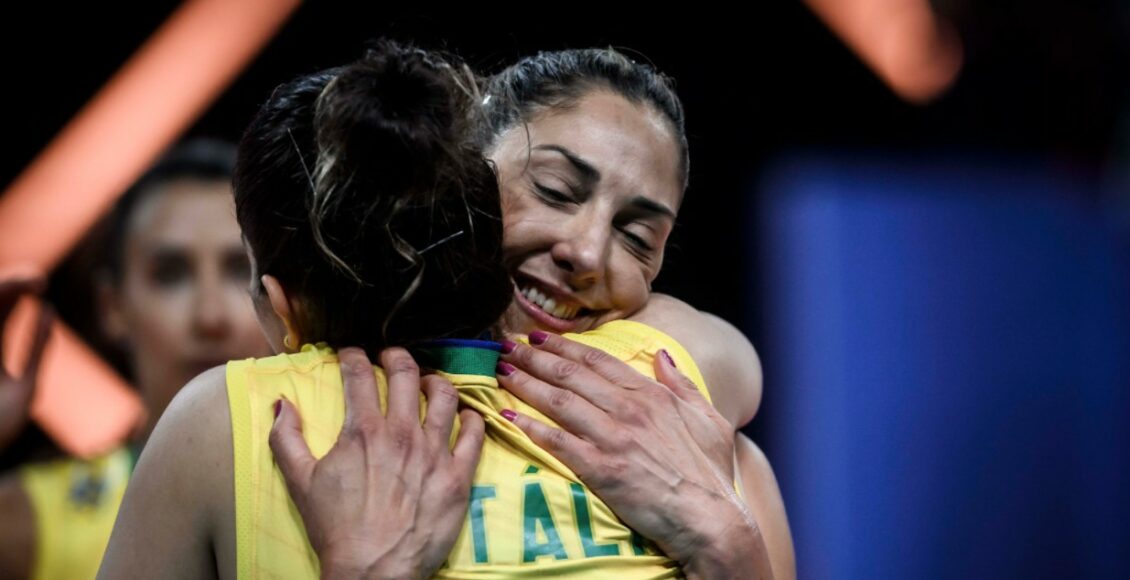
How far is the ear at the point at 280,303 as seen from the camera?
135 centimetres

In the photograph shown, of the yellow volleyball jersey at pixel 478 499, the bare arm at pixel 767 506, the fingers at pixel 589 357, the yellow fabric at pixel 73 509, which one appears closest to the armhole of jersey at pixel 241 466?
the yellow volleyball jersey at pixel 478 499

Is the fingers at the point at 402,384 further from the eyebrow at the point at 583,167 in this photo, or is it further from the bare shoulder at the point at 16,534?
the bare shoulder at the point at 16,534

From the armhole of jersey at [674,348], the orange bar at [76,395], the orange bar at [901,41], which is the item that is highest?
the orange bar at [901,41]

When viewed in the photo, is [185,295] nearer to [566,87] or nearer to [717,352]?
[566,87]

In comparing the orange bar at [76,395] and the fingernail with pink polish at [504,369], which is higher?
the fingernail with pink polish at [504,369]

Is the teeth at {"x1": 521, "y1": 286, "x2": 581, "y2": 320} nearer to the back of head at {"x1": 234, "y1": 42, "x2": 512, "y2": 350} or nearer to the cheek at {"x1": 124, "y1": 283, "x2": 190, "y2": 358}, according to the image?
the back of head at {"x1": 234, "y1": 42, "x2": 512, "y2": 350}

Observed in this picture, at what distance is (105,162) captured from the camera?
3.05 metres

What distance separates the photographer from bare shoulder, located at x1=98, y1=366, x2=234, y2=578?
3.99ft

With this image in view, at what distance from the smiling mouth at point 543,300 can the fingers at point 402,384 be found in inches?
15.8

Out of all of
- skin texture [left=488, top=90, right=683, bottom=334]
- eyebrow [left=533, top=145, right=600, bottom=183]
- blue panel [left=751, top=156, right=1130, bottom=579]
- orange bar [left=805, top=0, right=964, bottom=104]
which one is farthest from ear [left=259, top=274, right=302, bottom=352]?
orange bar [left=805, top=0, right=964, bottom=104]

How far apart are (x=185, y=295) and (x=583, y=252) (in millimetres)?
1065

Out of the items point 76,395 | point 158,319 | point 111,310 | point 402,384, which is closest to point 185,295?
point 158,319

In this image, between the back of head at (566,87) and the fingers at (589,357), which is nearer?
the fingers at (589,357)

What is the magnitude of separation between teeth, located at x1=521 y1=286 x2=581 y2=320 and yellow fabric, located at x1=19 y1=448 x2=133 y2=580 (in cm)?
117
